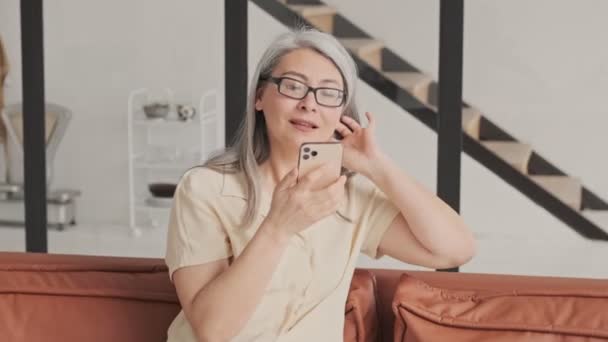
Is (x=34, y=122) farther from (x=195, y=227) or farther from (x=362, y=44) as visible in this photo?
(x=362, y=44)

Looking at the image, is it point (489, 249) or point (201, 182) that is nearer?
point (201, 182)

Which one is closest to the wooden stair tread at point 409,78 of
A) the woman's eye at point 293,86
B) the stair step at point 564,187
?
the stair step at point 564,187

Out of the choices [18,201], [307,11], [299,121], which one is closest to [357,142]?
[299,121]

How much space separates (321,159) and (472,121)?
12.9 feet

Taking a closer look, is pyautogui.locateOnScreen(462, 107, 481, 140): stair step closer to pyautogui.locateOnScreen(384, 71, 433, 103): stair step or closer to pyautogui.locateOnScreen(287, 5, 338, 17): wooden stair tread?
pyautogui.locateOnScreen(384, 71, 433, 103): stair step

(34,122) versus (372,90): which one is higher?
(34,122)

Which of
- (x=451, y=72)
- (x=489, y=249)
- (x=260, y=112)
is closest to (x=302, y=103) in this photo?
(x=260, y=112)

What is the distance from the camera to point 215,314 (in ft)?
4.31

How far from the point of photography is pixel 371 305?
1520 millimetres

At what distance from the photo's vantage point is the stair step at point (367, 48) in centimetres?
513

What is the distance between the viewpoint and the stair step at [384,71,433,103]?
5.14 meters

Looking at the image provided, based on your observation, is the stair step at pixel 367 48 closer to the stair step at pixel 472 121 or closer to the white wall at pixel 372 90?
the white wall at pixel 372 90

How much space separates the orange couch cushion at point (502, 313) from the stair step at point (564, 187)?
3.75m

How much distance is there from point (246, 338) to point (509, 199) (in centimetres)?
404
